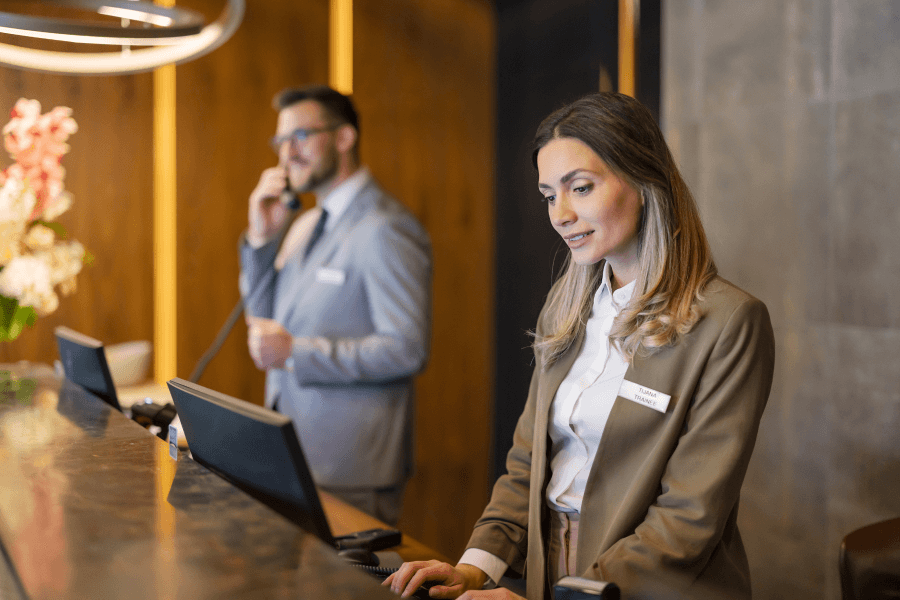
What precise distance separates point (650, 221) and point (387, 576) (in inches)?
32.4

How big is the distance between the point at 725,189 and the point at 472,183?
7.20 ft

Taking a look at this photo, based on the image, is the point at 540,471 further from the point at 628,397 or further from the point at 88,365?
the point at 88,365

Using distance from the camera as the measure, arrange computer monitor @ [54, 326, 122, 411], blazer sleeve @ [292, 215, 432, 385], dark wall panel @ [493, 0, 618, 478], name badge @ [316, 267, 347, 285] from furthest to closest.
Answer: dark wall panel @ [493, 0, 618, 478] → name badge @ [316, 267, 347, 285] → blazer sleeve @ [292, 215, 432, 385] → computer monitor @ [54, 326, 122, 411]

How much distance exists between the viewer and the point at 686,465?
4.10ft

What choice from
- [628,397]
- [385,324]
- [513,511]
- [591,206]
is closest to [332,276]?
[385,324]

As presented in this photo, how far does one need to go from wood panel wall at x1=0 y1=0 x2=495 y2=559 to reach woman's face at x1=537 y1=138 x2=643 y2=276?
9.46 ft

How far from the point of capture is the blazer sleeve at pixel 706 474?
1212 millimetres

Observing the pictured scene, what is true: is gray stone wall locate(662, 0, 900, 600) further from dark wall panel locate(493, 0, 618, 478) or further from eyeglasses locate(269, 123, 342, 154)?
eyeglasses locate(269, 123, 342, 154)

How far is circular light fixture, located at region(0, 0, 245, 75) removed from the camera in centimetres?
177

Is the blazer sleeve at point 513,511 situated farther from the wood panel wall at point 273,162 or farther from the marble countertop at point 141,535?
the wood panel wall at point 273,162

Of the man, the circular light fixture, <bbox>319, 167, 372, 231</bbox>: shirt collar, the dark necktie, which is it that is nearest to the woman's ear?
the man

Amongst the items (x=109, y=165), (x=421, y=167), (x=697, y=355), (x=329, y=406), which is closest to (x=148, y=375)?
(x=109, y=165)

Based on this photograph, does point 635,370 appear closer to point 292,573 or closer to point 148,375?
point 292,573

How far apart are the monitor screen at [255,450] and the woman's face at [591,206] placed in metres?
0.76
